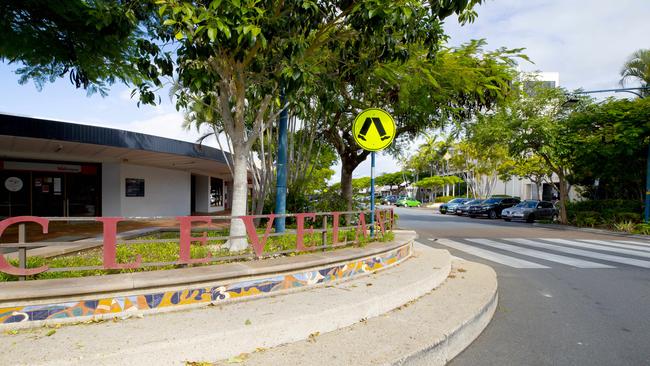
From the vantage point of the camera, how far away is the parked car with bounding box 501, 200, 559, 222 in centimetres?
2466

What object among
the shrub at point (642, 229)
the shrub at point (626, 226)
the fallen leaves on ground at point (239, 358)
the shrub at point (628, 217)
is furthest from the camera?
the shrub at point (628, 217)

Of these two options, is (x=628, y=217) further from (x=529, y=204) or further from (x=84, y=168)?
(x=84, y=168)

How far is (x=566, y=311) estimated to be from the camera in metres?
5.37

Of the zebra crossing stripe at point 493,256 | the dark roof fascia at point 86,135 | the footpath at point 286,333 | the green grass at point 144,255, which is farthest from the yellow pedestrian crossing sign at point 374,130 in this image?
the dark roof fascia at point 86,135

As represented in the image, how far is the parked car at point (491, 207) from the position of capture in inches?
1158

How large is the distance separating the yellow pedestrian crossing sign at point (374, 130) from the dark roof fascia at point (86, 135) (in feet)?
24.6

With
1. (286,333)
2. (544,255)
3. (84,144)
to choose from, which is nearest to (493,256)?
(544,255)

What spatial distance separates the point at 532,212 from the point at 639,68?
10060 millimetres

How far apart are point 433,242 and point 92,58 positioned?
10.6 m

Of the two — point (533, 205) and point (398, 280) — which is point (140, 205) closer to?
point (398, 280)

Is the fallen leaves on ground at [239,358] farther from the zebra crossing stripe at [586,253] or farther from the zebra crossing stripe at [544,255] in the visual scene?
the zebra crossing stripe at [586,253]

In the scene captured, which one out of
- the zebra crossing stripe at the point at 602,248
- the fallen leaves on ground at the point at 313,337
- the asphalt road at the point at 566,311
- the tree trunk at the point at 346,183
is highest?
the tree trunk at the point at 346,183

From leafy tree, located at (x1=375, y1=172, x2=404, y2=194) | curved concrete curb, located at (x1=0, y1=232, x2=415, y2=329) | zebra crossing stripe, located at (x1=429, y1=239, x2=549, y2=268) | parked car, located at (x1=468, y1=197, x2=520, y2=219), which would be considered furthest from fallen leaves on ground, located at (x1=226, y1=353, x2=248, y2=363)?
leafy tree, located at (x1=375, y1=172, x2=404, y2=194)

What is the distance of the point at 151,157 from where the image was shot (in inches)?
548
